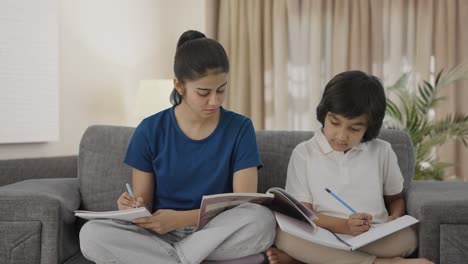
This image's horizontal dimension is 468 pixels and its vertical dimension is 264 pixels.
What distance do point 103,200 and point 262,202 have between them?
2.43 feet

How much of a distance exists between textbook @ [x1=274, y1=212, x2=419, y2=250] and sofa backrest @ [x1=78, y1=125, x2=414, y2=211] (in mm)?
426

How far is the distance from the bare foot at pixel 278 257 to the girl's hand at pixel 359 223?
8.9 inches

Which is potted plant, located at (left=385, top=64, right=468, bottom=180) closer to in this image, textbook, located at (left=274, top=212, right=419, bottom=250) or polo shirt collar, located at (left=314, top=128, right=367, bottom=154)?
polo shirt collar, located at (left=314, top=128, right=367, bottom=154)

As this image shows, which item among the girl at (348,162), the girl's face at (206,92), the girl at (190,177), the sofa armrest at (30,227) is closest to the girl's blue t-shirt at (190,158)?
the girl at (190,177)

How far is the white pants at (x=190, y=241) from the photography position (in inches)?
85.1

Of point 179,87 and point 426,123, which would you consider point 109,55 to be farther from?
point 179,87

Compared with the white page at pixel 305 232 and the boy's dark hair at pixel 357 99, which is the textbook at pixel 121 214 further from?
the boy's dark hair at pixel 357 99

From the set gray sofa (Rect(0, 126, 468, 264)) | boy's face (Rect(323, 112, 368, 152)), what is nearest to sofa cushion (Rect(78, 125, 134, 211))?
gray sofa (Rect(0, 126, 468, 264))

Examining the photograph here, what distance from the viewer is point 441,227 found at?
2146mm

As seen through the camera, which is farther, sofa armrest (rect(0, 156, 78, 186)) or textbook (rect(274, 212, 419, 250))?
sofa armrest (rect(0, 156, 78, 186))

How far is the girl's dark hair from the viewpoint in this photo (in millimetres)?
2350

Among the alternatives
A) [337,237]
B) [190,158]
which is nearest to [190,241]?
[190,158]

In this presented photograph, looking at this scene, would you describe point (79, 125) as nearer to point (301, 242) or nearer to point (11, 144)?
Answer: point (11, 144)

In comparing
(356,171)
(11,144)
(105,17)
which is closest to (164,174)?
(356,171)
